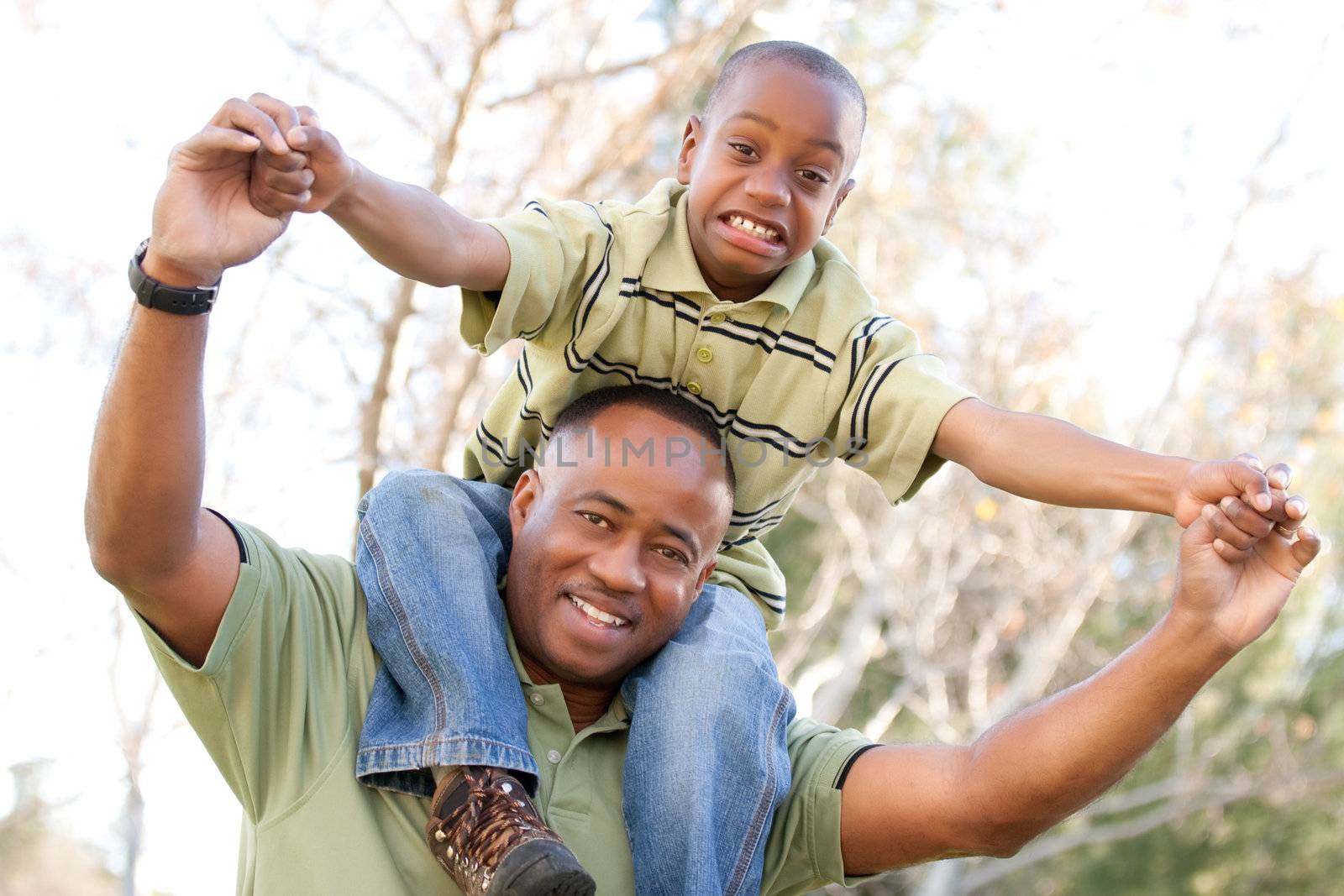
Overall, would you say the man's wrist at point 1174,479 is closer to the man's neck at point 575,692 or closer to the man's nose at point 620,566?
the man's nose at point 620,566

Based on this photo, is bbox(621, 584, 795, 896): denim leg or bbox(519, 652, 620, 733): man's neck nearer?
bbox(621, 584, 795, 896): denim leg

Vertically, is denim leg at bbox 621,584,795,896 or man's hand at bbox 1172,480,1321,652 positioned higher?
man's hand at bbox 1172,480,1321,652

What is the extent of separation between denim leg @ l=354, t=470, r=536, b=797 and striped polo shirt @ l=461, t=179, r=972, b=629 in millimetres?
361

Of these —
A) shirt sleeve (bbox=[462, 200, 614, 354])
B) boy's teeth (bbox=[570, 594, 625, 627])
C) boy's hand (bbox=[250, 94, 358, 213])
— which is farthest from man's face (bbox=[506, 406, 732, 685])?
boy's hand (bbox=[250, 94, 358, 213])

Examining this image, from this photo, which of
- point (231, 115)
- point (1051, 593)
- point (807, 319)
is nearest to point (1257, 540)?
point (807, 319)

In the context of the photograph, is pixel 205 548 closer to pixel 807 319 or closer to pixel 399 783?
pixel 399 783

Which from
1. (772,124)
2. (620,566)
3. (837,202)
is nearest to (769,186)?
(772,124)

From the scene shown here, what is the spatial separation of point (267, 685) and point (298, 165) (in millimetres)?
1029

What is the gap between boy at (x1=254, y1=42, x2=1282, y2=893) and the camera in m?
2.54

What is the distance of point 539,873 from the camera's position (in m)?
2.28

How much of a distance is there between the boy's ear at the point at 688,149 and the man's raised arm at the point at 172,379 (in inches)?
46.2

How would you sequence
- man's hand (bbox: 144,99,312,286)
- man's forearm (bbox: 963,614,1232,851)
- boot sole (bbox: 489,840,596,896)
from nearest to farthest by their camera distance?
man's hand (bbox: 144,99,312,286)
boot sole (bbox: 489,840,596,896)
man's forearm (bbox: 963,614,1232,851)

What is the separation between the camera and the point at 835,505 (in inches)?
458

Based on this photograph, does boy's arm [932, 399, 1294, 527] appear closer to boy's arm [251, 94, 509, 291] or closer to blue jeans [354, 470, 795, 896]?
blue jeans [354, 470, 795, 896]
